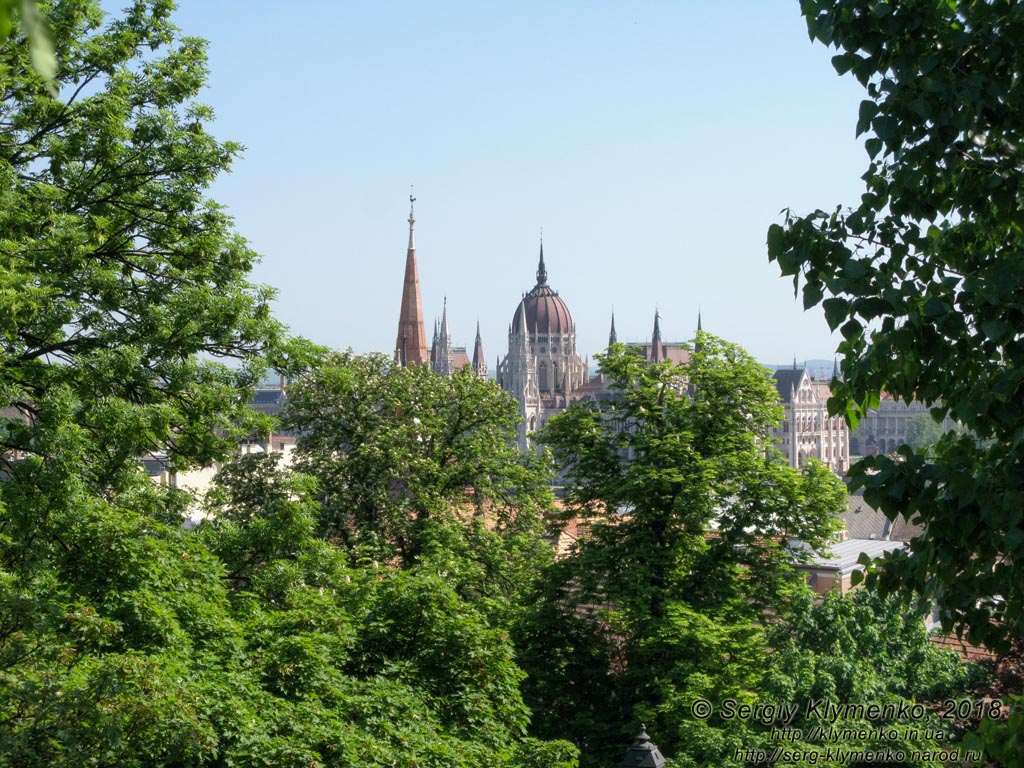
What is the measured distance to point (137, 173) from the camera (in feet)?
39.4

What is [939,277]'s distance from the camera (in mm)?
5168

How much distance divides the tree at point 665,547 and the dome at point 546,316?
489 ft

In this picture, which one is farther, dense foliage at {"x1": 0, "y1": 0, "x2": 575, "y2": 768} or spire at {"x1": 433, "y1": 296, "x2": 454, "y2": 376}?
spire at {"x1": 433, "y1": 296, "x2": 454, "y2": 376}

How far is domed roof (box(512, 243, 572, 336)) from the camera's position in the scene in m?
172

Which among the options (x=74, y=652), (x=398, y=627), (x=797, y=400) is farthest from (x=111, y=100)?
(x=797, y=400)

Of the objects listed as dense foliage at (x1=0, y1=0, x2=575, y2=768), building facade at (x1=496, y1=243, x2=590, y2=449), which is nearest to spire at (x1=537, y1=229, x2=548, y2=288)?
building facade at (x1=496, y1=243, x2=590, y2=449)

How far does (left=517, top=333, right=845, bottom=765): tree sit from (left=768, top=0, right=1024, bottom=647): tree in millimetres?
12547

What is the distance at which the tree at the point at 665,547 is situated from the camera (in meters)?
18.1

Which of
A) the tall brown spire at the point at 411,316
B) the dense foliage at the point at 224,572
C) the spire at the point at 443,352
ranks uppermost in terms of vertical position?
the spire at the point at 443,352

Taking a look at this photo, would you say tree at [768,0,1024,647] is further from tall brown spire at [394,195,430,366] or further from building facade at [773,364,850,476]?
building facade at [773,364,850,476]

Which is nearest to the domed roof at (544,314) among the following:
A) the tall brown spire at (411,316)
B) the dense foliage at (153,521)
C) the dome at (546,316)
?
the dome at (546,316)

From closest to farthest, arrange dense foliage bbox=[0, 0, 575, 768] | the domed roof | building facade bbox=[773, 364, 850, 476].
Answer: dense foliage bbox=[0, 0, 575, 768], building facade bbox=[773, 364, 850, 476], the domed roof

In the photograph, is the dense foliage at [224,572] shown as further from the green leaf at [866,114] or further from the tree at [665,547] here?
the green leaf at [866,114]

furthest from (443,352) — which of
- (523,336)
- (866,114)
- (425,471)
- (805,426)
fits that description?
(866,114)
